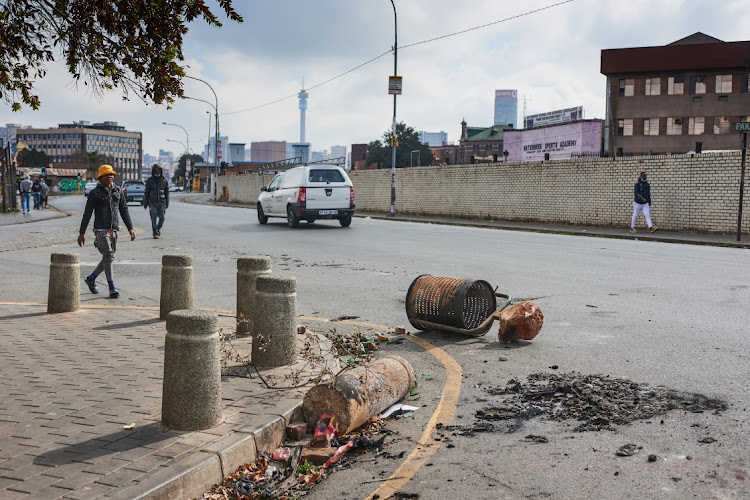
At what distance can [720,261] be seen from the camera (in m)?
13.9

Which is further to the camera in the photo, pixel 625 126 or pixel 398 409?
pixel 625 126

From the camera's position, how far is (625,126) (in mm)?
66188

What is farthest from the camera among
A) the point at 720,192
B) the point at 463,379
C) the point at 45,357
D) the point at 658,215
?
the point at 658,215

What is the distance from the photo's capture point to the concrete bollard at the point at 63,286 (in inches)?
334

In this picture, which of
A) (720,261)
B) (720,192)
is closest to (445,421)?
(720,261)

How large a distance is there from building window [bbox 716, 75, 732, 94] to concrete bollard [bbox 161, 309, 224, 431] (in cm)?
6682

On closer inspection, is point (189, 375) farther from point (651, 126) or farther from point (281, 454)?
point (651, 126)

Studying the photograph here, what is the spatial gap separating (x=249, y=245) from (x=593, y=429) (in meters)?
13.8

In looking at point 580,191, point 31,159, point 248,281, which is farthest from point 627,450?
point 31,159

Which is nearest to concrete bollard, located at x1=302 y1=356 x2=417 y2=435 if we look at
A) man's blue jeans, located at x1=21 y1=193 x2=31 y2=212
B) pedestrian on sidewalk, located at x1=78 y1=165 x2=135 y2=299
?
pedestrian on sidewalk, located at x1=78 y1=165 x2=135 y2=299

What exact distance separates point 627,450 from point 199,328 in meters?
2.57

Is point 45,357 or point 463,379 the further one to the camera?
point 45,357

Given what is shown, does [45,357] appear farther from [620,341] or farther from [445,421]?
[620,341]

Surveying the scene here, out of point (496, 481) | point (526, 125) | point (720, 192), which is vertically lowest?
point (496, 481)
